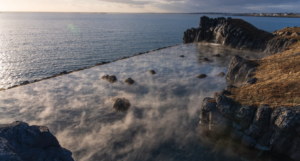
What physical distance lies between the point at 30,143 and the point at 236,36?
84.8 meters

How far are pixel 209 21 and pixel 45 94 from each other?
94.0 meters

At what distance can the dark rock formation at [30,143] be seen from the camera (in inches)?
482

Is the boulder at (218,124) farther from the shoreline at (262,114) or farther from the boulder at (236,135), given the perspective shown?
the boulder at (236,135)

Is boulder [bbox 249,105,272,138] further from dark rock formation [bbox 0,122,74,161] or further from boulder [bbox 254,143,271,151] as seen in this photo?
dark rock formation [bbox 0,122,74,161]

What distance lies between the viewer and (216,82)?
39.3 m

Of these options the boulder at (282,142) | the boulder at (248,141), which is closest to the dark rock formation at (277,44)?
the boulder at (282,142)

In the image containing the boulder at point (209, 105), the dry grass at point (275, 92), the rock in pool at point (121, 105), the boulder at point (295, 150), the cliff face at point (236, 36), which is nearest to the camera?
the boulder at point (295, 150)

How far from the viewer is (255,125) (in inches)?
763

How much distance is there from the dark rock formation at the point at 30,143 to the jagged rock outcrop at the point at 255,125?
1687 centimetres

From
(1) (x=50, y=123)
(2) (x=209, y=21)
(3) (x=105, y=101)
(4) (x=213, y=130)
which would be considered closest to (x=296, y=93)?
(4) (x=213, y=130)

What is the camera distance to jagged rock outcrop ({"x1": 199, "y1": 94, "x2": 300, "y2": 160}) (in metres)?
17.3

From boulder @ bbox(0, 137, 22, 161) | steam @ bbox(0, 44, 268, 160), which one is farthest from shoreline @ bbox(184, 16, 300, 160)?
boulder @ bbox(0, 137, 22, 161)

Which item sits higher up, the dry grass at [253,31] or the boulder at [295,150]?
the dry grass at [253,31]

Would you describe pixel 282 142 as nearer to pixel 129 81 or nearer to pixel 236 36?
pixel 129 81
